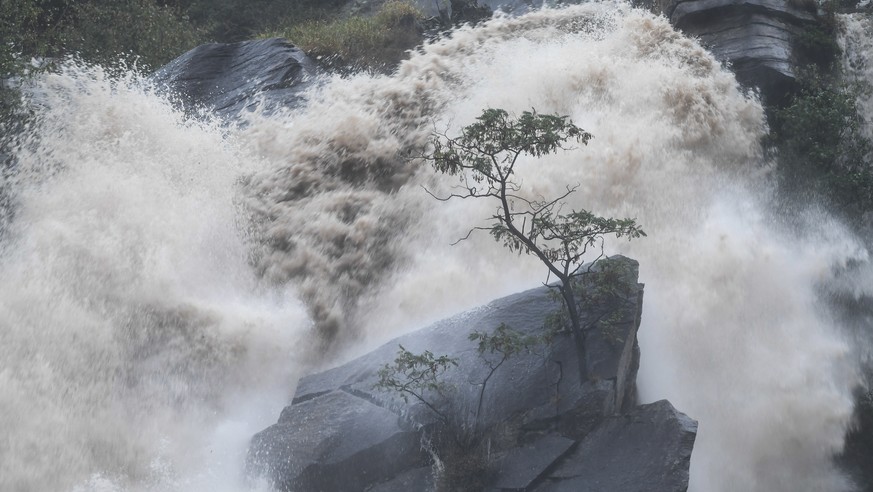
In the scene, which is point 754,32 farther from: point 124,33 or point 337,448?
point 124,33

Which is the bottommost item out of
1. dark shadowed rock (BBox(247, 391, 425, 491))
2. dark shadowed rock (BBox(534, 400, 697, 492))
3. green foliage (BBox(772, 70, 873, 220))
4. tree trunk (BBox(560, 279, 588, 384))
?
dark shadowed rock (BBox(247, 391, 425, 491))

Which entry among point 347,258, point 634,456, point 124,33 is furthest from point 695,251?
point 124,33

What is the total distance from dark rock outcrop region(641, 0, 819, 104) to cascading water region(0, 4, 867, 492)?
0.49 meters

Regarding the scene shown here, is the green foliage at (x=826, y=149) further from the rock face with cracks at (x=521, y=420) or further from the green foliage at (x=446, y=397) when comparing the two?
the green foliage at (x=446, y=397)

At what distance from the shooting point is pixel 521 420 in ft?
17.7

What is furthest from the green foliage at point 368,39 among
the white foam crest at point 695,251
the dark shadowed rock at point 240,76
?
the white foam crest at point 695,251

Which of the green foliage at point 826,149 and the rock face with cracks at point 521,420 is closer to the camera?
the rock face with cracks at point 521,420

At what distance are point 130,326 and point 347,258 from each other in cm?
209

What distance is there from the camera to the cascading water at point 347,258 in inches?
245

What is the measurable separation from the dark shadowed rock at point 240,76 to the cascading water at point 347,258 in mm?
447

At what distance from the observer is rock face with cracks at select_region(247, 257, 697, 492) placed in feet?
16.7

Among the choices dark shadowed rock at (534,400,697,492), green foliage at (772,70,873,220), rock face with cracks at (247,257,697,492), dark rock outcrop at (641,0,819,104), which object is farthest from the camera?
dark rock outcrop at (641,0,819,104)

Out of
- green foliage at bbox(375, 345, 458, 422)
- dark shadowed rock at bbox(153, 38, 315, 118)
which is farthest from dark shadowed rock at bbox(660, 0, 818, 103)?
green foliage at bbox(375, 345, 458, 422)

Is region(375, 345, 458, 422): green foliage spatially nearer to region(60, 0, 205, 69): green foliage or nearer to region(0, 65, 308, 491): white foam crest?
region(0, 65, 308, 491): white foam crest
